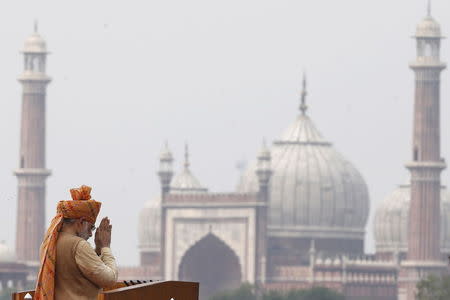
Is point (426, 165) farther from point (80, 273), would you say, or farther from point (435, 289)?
point (80, 273)

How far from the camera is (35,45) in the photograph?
11400 cm

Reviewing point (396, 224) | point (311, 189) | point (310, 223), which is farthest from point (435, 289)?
point (310, 223)

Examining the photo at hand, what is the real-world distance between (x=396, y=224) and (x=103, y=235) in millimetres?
101756

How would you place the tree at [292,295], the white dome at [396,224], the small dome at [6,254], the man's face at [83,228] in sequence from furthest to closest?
the white dome at [396,224] → the small dome at [6,254] → the tree at [292,295] → the man's face at [83,228]

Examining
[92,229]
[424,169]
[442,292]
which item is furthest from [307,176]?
[92,229]

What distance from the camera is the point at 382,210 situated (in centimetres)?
11056

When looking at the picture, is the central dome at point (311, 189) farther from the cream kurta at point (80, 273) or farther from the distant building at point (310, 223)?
the cream kurta at point (80, 273)

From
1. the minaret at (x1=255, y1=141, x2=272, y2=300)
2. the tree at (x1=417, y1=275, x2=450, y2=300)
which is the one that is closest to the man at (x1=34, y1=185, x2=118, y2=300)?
the tree at (x1=417, y1=275, x2=450, y2=300)

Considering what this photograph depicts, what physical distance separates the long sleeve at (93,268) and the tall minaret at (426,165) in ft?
300

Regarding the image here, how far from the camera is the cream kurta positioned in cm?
820

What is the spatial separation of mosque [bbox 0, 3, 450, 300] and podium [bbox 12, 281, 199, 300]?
92083 mm

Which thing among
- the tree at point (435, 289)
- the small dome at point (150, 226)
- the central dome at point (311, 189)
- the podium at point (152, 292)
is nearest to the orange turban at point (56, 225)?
the podium at point (152, 292)

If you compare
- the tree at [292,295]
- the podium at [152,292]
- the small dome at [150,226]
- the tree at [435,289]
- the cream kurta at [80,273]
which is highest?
the small dome at [150,226]

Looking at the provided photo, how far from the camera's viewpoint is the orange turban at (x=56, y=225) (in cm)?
813
